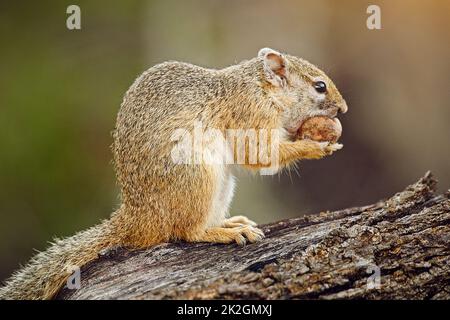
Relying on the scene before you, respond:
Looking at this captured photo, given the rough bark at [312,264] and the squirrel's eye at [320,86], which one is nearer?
the rough bark at [312,264]

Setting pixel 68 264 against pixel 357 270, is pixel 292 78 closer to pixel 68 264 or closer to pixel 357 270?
pixel 357 270

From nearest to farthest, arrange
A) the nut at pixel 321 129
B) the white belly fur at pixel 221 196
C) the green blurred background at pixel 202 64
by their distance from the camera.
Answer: the white belly fur at pixel 221 196
the nut at pixel 321 129
the green blurred background at pixel 202 64

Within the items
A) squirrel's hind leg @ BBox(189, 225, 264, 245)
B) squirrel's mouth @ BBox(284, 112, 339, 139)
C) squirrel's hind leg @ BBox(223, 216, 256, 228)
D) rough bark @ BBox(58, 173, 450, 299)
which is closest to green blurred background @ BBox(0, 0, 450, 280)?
squirrel's hind leg @ BBox(223, 216, 256, 228)

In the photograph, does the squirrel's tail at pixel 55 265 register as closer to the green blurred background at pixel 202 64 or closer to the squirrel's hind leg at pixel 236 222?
the squirrel's hind leg at pixel 236 222

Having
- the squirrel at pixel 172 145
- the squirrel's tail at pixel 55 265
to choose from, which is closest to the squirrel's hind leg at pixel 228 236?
the squirrel at pixel 172 145

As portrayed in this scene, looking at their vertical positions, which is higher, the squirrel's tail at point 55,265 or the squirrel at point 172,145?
the squirrel at point 172,145

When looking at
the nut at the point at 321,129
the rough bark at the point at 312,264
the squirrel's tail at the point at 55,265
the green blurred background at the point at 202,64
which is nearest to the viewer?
the rough bark at the point at 312,264

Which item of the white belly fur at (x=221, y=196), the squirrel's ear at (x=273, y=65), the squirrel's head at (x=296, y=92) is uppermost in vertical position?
the squirrel's ear at (x=273, y=65)
